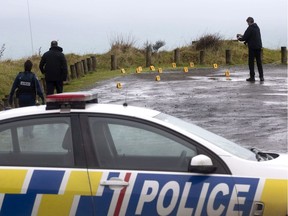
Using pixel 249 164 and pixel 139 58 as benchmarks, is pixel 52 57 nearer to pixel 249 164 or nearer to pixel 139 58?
pixel 249 164

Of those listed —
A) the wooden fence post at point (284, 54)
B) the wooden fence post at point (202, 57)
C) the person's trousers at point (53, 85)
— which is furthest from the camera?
the wooden fence post at point (202, 57)

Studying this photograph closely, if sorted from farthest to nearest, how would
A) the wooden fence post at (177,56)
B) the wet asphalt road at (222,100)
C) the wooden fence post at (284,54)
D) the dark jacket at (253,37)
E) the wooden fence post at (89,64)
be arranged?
the wooden fence post at (177,56), the wooden fence post at (89,64), the wooden fence post at (284,54), the dark jacket at (253,37), the wet asphalt road at (222,100)

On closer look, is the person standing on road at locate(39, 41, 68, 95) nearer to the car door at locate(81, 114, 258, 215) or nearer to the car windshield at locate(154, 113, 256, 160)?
the car windshield at locate(154, 113, 256, 160)

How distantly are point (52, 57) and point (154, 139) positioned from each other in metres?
9.74

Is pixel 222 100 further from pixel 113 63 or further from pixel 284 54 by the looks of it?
pixel 113 63

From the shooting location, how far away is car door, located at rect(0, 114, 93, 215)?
4723 millimetres

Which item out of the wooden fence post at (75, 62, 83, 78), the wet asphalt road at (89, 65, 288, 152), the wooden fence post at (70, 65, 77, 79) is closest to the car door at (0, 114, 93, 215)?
the wet asphalt road at (89, 65, 288, 152)

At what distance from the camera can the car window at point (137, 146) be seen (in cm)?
484

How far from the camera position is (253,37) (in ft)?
63.3

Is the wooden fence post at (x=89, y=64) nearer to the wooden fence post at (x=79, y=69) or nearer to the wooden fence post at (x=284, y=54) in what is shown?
the wooden fence post at (x=79, y=69)

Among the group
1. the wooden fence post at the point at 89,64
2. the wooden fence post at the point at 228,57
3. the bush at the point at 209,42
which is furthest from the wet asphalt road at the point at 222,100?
the bush at the point at 209,42

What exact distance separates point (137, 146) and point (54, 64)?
31.5 feet

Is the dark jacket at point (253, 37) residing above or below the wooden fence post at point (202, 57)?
above

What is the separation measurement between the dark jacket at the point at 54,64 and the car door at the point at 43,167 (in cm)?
934
